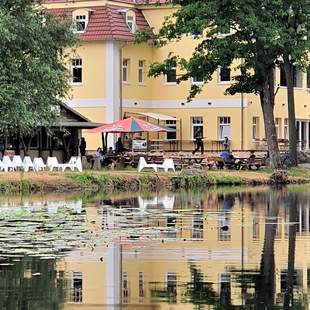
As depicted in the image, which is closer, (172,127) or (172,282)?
(172,282)

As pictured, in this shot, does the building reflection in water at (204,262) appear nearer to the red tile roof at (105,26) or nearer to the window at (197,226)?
the window at (197,226)

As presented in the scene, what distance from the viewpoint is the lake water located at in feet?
49.6

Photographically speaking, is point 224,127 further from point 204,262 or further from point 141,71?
point 204,262

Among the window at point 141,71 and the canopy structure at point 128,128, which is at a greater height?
the window at point 141,71

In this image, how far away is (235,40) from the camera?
191ft

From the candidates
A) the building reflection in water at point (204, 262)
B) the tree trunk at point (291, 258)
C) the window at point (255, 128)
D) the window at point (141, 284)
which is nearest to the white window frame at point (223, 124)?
the window at point (255, 128)

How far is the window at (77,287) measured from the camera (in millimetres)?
15094

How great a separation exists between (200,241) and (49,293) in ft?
25.3

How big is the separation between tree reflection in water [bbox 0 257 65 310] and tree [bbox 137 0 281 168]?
1500 inches

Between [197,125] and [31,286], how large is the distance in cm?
6343

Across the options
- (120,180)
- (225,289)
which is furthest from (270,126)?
(225,289)

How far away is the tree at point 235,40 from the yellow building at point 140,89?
15758 mm

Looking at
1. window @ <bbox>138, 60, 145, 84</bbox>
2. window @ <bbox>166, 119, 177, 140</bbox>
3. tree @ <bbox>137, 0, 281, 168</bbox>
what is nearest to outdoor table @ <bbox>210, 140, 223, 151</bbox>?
window @ <bbox>166, 119, 177, 140</bbox>

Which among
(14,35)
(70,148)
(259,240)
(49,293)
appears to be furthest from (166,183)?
(49,293)
